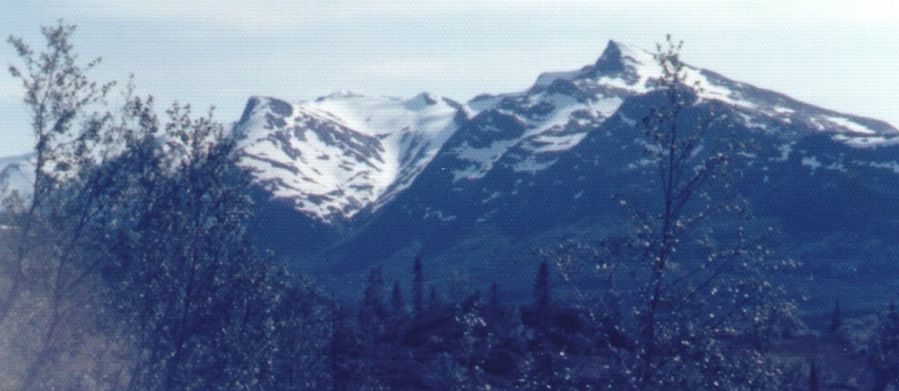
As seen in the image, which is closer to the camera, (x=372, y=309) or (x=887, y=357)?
(x=887, y=357)

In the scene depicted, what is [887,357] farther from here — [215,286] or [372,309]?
[215,286]

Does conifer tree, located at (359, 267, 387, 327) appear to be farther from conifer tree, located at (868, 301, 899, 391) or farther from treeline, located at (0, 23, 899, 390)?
treeline, located at (0, 23, 899, 390)

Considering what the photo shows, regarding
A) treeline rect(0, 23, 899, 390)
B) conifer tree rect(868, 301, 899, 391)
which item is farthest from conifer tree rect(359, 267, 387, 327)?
treeline rect(0, 23, 899, 390)

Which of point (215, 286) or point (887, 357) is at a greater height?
point (215, 286)

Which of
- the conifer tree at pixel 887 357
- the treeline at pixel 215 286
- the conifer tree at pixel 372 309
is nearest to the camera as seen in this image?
the treeline at pixel 215 286

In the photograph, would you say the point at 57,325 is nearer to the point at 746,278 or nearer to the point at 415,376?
the point at 746,278

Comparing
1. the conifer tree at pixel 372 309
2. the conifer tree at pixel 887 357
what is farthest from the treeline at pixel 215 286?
the conifer tree at pixel 372 309

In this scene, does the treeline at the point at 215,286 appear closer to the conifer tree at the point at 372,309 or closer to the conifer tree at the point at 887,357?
the conifer tree at the point at 887,357

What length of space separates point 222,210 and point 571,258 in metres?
24.8

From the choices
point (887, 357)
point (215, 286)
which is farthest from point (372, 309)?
point (215, 286)

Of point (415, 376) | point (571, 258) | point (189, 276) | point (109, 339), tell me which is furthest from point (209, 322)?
point (415, 376)

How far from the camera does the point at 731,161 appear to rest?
87.8 feet

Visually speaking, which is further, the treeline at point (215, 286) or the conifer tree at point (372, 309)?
the conifer tree at point (372, 309)

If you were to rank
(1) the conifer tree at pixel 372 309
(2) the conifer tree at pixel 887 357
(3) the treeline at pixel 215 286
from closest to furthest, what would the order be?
1. (3) the treeline at pixel 215 286
2. (2) the conifer tree at pixel 887 357
3. (1) the conifer tree at pixel 372 309
